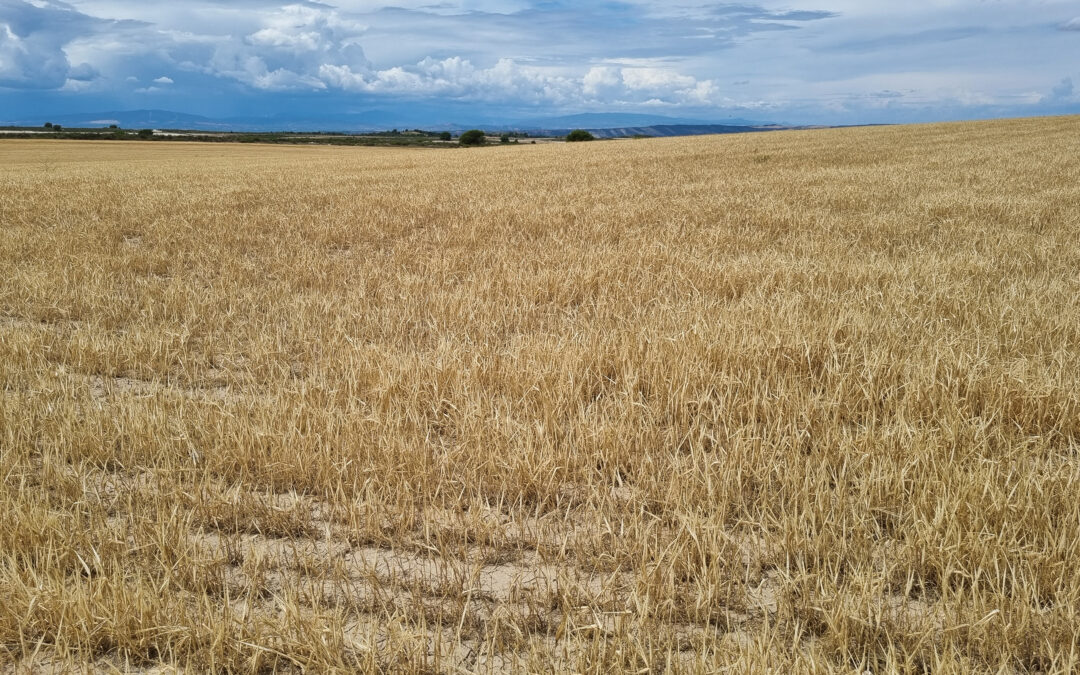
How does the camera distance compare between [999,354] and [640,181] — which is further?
[640,181]

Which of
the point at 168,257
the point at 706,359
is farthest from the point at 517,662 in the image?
the point at 168,257

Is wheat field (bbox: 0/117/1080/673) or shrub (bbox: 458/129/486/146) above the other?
shrub (bbox: 458/129/486/146)

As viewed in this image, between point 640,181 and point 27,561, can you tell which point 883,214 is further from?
point 27,561

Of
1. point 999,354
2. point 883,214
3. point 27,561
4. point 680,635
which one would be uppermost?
point 883,214

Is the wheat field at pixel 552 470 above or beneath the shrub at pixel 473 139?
beneath

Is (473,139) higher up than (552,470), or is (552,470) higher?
(473,139)

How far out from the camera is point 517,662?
5.30 feet

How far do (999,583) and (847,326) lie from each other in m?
2.33

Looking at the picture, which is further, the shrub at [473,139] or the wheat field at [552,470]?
the shrub at [473,139]

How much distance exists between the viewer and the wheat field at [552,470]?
1.69 meters

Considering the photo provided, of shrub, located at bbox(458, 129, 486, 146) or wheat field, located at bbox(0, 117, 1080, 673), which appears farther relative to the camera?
shrub, located at bbox(458, 129, 486, 146)

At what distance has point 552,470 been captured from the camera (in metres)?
2.44

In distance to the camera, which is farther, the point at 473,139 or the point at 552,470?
the point at 473,139

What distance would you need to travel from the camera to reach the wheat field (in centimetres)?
169
